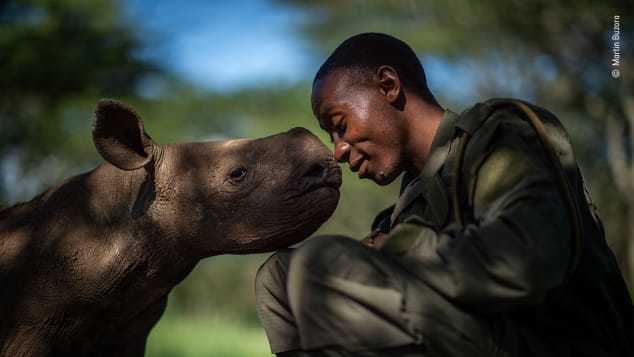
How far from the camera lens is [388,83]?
363 centimetres

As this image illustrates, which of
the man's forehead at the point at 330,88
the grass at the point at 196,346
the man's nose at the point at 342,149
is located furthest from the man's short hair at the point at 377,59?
the grass at the point at 196,346

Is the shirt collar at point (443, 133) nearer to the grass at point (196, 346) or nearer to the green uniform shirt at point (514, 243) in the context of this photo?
the green uniform shirt at point (514, 243)

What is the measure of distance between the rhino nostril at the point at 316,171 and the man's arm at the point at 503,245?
898 mm

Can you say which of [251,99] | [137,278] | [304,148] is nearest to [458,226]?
[304,148]

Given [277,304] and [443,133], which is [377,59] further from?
[277,304]

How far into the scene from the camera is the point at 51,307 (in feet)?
13.1

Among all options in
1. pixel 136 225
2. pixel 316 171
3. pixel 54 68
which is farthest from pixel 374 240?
pixel 54 68

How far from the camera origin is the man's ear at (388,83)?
11.9 feet

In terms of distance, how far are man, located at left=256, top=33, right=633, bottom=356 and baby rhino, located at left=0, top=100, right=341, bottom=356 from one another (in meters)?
0.57

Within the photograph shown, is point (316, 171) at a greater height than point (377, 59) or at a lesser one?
lesser

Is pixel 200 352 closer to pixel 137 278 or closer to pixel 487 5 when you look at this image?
pixel 137 278

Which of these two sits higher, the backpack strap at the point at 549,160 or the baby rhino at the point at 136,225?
the backpack strap at the point at 549,160

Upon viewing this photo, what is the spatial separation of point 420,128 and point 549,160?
2.28 feet

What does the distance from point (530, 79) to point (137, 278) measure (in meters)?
17.7
